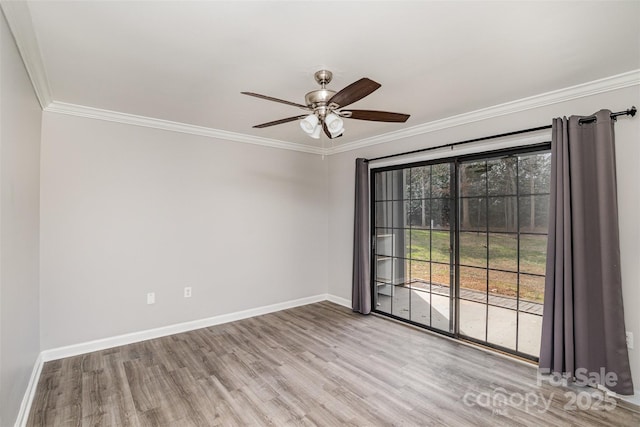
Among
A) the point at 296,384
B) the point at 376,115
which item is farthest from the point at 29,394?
the point at 376,115

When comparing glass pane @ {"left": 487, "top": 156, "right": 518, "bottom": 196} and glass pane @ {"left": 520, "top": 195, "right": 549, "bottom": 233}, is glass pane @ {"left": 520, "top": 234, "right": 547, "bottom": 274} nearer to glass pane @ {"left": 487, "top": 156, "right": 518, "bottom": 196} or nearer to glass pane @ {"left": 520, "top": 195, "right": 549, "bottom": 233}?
glass pane @ {"left": 520, "top": 195, "right": 549, "bottom": 233}

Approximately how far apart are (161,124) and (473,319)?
413 centimetres

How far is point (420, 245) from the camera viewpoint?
12.9ft

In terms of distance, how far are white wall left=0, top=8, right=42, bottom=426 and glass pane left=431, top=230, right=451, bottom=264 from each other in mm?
3696

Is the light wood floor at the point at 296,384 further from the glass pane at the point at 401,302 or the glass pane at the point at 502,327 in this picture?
the glass pane at the point at 401,302

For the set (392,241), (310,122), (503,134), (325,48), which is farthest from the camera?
(392,241)

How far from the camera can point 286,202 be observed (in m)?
4.73

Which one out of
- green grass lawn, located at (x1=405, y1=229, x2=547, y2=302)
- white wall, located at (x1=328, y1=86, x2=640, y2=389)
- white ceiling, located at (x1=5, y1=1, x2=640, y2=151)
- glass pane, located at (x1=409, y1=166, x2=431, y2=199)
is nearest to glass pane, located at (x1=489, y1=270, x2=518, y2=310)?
green grass lawn, located at (x1=405, y1=229, x2=547, y2=302)

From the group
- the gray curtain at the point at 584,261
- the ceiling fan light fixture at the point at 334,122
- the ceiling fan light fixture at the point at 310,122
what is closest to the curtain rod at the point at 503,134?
the gray curtain at the point at 584,261

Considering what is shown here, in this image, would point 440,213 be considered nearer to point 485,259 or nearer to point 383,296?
point 485,259

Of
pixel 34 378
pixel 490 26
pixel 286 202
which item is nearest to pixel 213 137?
pixel 286 202

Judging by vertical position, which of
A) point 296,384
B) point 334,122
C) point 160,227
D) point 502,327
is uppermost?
point 334,122

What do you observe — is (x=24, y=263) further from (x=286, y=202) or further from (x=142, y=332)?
(x=286, y=202)

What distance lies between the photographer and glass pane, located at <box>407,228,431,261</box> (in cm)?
385
